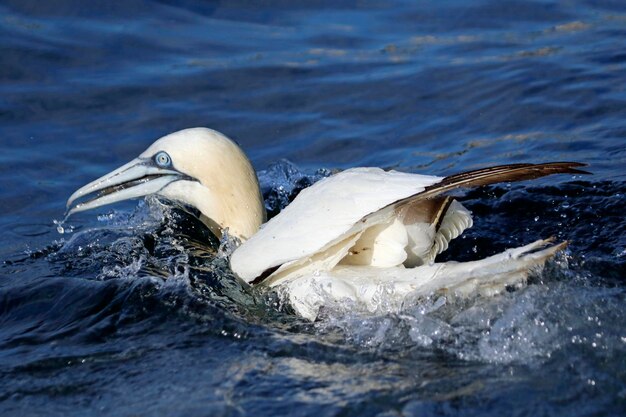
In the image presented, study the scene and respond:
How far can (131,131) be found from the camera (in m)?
9.20

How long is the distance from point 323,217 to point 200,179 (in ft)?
5.36

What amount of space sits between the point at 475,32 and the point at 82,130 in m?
4.29

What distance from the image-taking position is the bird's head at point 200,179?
21.3 feet

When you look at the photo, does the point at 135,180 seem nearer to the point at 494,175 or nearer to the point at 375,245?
the point at 375,245

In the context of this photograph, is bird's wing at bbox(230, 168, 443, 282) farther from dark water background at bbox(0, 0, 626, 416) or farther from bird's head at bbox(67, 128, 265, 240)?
bird's head at bbox(67, 128, 265, 240)

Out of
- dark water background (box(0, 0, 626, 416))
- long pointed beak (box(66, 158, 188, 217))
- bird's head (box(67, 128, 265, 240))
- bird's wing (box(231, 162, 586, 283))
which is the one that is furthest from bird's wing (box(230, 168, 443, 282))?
long pointed beak (box(66, 158, 188, 217))

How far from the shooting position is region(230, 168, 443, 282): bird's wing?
16.5ft

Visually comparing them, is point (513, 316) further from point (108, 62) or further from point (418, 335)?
point (108, 62)

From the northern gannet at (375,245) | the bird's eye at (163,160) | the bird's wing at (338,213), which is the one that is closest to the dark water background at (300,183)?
the northern gannet at (375,245)

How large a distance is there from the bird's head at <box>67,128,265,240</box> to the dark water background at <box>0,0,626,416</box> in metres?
0.32

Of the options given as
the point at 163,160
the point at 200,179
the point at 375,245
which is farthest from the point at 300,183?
the point at 375,245

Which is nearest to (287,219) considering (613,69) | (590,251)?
(590,251)

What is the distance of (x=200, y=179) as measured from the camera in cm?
655

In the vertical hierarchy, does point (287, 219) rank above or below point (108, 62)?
below
